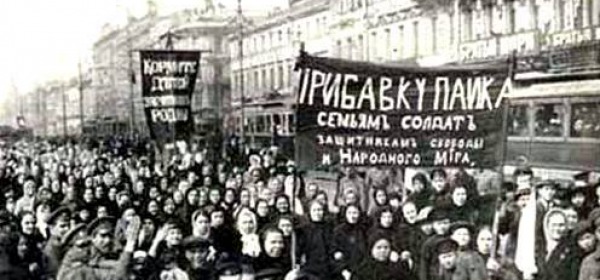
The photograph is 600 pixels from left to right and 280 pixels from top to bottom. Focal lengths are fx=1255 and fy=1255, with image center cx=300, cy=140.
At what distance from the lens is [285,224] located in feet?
11.0

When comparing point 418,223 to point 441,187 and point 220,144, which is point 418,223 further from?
point 220,144

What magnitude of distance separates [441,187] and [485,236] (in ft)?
0.88

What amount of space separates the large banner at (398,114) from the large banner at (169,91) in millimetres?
1076

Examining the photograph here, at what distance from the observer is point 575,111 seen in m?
3.42

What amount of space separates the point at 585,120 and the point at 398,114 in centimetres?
59

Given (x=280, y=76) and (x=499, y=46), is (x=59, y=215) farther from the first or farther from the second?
(x=499, y=46)

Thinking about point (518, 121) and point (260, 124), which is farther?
point (260, 124)

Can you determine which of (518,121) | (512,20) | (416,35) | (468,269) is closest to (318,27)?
(416,35)

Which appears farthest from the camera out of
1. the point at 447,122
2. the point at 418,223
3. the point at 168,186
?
the point at 168,186

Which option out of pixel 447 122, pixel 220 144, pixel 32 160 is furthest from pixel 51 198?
pixel 447 122

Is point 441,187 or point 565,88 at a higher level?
point 565,88

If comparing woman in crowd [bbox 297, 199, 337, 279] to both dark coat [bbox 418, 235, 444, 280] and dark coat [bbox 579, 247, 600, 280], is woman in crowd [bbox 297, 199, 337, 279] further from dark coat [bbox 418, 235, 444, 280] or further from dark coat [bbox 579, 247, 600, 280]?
dark coat [bbox 579, 247, 600, 280]

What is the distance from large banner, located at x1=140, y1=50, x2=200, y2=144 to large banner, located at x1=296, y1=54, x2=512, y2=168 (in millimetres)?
1076

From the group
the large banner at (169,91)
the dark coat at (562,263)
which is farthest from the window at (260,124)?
the dark coat at (562,263)
